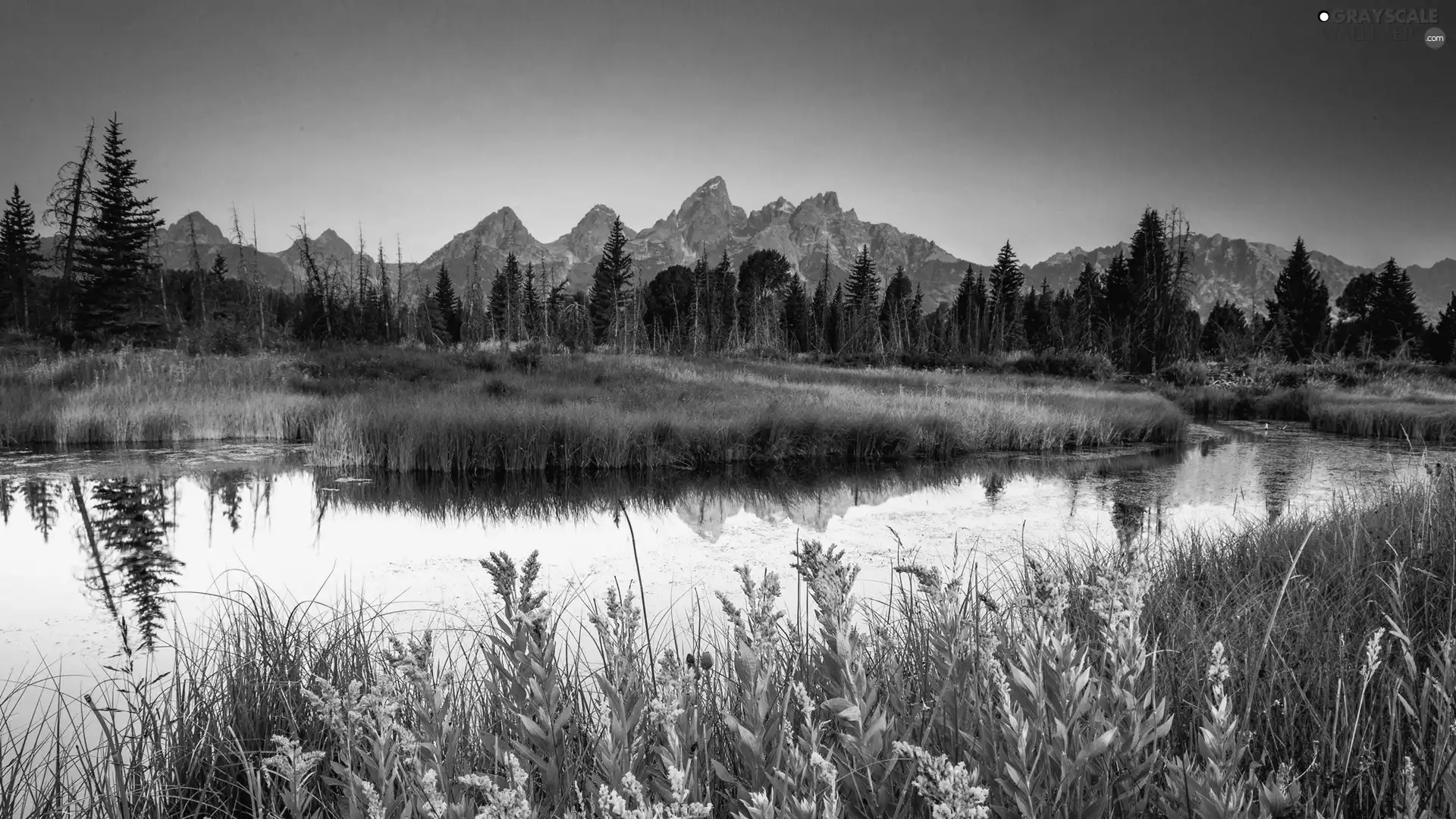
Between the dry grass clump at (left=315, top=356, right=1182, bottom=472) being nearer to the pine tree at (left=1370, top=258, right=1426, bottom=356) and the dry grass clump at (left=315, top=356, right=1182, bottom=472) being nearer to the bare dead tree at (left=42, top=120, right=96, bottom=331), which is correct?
the bare dead tree at (left=42, top=120, right=96, bottom=331)

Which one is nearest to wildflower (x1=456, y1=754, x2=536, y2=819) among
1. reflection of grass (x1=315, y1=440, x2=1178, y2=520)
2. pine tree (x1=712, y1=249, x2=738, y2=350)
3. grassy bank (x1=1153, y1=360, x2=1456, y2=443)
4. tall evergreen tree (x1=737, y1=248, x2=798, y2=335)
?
reflection of grass (x1=315, y1=440, x2=1178, y2=520)

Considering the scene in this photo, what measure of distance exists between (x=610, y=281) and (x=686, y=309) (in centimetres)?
793

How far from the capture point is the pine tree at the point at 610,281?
200ft

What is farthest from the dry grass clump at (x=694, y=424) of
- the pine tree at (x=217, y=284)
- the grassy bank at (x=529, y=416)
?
the pine tree at (x=217, y=284)

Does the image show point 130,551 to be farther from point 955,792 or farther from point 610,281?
point 610,281

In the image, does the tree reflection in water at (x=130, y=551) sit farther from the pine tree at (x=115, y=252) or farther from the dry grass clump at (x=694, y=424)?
the pine tree at (x=115, y=252)

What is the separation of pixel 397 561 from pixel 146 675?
2.57 metres

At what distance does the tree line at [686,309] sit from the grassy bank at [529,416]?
1466 centimetres

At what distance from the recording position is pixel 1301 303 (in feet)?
172

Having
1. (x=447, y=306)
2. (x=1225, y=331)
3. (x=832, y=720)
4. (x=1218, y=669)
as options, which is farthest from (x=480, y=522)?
(x=447, y=306)

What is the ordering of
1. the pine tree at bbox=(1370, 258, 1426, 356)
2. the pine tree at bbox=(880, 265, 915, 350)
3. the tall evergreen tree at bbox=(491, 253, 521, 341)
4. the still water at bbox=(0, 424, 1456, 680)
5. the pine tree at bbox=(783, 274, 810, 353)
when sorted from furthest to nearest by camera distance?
the pine tree at bbox=(783, 274, 810, 353) → the tall evergreen tree at bbox=(491, 253, 521, 341) → the pine tree at bbox=(880, 265, 915, 350) → the pine tree at bbox=(1370, 258, 1426, 356) → the still water at bbox=(0, 424, 1456, 680)

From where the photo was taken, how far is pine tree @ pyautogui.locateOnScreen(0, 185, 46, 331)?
40938 millimetres

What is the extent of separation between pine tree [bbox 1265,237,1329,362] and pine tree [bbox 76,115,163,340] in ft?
223

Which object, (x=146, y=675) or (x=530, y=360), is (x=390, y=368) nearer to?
(x=530, y=360)
